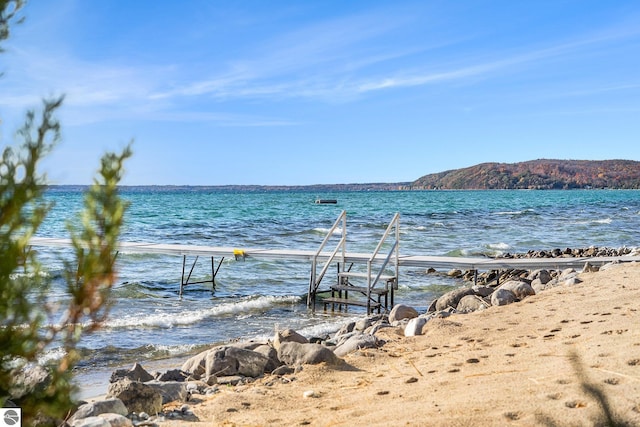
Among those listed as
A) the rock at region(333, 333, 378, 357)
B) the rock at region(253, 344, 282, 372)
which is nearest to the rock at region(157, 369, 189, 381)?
the rock at region(253, 344, 282, 372)

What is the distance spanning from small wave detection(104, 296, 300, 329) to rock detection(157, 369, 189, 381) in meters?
3.29

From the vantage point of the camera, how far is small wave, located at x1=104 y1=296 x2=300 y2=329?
10.9 meters

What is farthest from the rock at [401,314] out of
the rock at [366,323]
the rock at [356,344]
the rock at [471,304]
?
the rock at [356,344]

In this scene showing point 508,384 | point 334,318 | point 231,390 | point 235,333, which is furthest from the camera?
point 334,318

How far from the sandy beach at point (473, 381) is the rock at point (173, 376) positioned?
0.81 meters

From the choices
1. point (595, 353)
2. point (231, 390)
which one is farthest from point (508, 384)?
point (231, 390)

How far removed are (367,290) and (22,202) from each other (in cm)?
1076

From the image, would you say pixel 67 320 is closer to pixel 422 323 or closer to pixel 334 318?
pixel 422 323

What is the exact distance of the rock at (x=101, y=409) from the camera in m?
4.97

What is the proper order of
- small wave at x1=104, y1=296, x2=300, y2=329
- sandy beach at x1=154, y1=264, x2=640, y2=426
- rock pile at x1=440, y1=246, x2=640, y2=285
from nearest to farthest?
sandy beach at x1=154, y1=264, x2=640, y2=426 < small wave at x1=104, y1=296, x2=300, y2=329 < rock pile at x1=440, y1=246, x2=640, y2=285

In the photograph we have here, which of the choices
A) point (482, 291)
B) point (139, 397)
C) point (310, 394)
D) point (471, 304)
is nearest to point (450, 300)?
point (471, 304)

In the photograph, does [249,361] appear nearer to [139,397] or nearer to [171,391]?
[171,391]

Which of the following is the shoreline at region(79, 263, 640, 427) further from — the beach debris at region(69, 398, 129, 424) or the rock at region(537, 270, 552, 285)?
the rock at region(537, 270, 552, 285)

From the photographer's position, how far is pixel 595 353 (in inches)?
211
